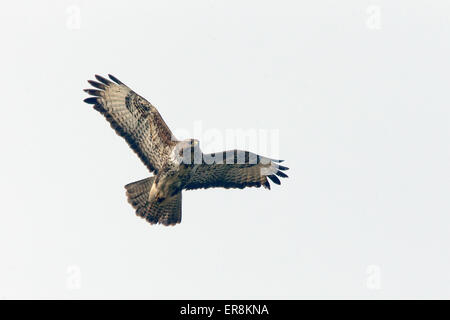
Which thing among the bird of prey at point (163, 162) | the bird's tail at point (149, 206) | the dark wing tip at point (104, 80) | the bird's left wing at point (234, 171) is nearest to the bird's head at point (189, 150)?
the bird of prey at point (163, 162)

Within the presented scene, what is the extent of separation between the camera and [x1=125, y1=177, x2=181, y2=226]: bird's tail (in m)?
12.1

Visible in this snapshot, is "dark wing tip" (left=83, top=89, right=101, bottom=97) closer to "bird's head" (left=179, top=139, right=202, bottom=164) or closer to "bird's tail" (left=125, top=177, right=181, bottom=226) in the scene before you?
"bird's tail" (left=125, top=177, right=181, bottom=226)

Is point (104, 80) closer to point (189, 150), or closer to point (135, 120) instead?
point (135, 120)

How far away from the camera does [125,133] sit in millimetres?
11883

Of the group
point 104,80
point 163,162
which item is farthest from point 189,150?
point 104,80

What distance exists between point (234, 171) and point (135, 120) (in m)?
1.94

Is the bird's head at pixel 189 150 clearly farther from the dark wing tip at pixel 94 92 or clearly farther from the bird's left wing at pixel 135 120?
the dark wing tip at pixel 94 92

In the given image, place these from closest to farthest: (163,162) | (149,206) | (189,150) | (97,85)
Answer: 1. (189,150)
2. (163,162)
3. (97,85)
4. (149,206)

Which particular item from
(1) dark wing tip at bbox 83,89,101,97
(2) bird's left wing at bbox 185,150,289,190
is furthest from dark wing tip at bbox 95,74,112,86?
(2) bird's left wing at bbox 185,150,289,190

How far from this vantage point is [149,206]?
12.2 metres

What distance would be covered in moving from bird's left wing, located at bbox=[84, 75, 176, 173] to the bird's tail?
0.48 m
